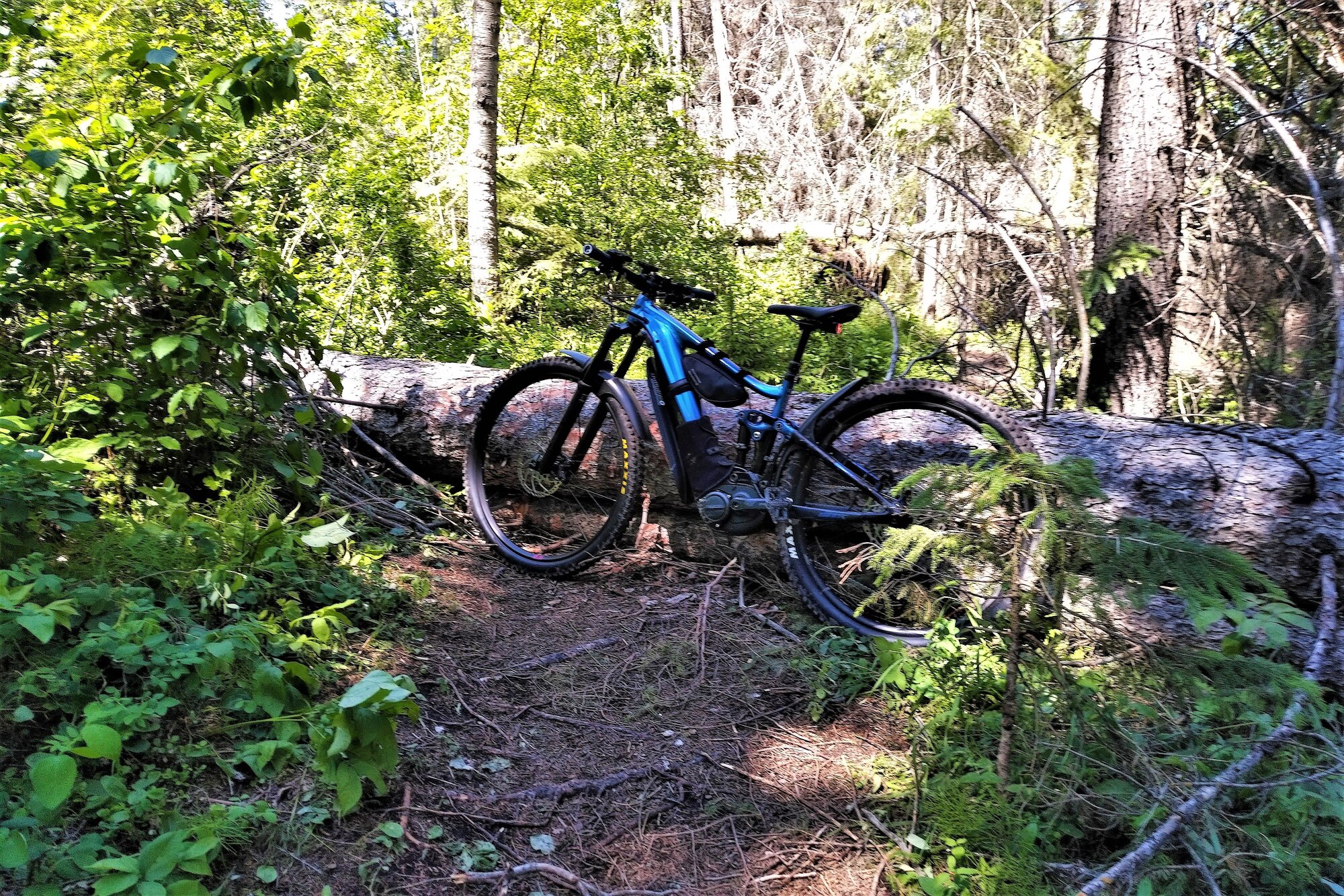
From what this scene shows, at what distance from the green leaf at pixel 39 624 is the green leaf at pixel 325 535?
87 centimetres

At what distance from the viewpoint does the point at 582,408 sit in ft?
14.0

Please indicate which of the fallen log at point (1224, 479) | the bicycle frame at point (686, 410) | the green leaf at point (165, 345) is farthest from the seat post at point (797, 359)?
the green leaf at point (165, 345)

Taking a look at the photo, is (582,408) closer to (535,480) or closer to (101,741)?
(535,480)

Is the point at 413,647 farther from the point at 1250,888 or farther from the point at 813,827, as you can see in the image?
the point at 1250,888

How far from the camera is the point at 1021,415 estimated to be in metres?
3.63

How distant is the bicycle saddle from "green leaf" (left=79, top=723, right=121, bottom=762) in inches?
107

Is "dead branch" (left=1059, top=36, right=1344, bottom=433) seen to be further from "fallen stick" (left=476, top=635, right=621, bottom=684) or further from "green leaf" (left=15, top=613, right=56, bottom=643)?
"green leaf" (left=15, top=613, right=56, bottom=643)

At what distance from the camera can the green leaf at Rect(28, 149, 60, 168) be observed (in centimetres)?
277

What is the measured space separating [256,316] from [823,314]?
229 cm

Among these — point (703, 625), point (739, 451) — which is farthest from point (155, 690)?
point (739, 451)

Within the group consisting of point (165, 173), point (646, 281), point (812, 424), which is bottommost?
point (812, 424)

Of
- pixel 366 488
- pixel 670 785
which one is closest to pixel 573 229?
pixel 366 488

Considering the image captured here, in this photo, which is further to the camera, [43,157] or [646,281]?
[646,281]

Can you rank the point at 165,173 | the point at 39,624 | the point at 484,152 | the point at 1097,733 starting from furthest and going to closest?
1. the point at 484,152
2. the point at 165,173
3. the point at 1097,733
4. the point at 39,624
